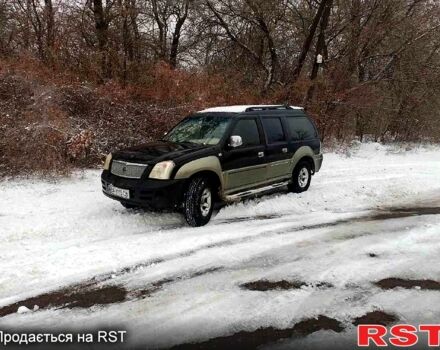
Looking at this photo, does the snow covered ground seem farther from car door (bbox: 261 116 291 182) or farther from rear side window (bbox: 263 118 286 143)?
rear side window (bbox: 263 118 286 143)

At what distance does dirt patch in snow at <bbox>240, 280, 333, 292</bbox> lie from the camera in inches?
168

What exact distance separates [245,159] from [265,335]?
408 cm

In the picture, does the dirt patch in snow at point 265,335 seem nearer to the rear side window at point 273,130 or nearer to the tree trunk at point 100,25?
the rear side window at point 273,130

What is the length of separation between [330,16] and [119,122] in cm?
1208

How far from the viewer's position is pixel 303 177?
887 centimetres

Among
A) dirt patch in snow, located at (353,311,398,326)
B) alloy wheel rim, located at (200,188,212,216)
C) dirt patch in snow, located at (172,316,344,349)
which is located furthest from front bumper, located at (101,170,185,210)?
dirt patch in snow, located at (353,311,398,326)

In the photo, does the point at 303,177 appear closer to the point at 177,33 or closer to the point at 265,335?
the point at 265,335

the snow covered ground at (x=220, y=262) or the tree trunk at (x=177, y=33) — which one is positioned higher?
the tree trunk at (x=177, y=33)

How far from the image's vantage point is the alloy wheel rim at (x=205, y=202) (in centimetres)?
638

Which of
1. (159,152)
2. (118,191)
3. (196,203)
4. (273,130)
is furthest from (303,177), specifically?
(118,191)

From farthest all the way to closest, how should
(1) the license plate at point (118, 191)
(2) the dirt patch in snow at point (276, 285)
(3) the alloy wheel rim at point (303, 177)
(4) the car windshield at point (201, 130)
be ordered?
(3) the alloy wheel rim at point (303, 177), (4) the car windshield at point (201, 130), (1) the license plate at point (118, 191), (2) the dirt patch in snow at point (276, 285)

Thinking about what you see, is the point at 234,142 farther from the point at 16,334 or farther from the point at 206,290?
the point at 16,334

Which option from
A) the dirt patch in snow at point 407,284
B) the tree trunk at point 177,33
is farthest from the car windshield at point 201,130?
the tree trunk at point 177,33

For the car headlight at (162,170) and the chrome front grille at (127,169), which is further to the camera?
the chrome front grille at (127,169)
